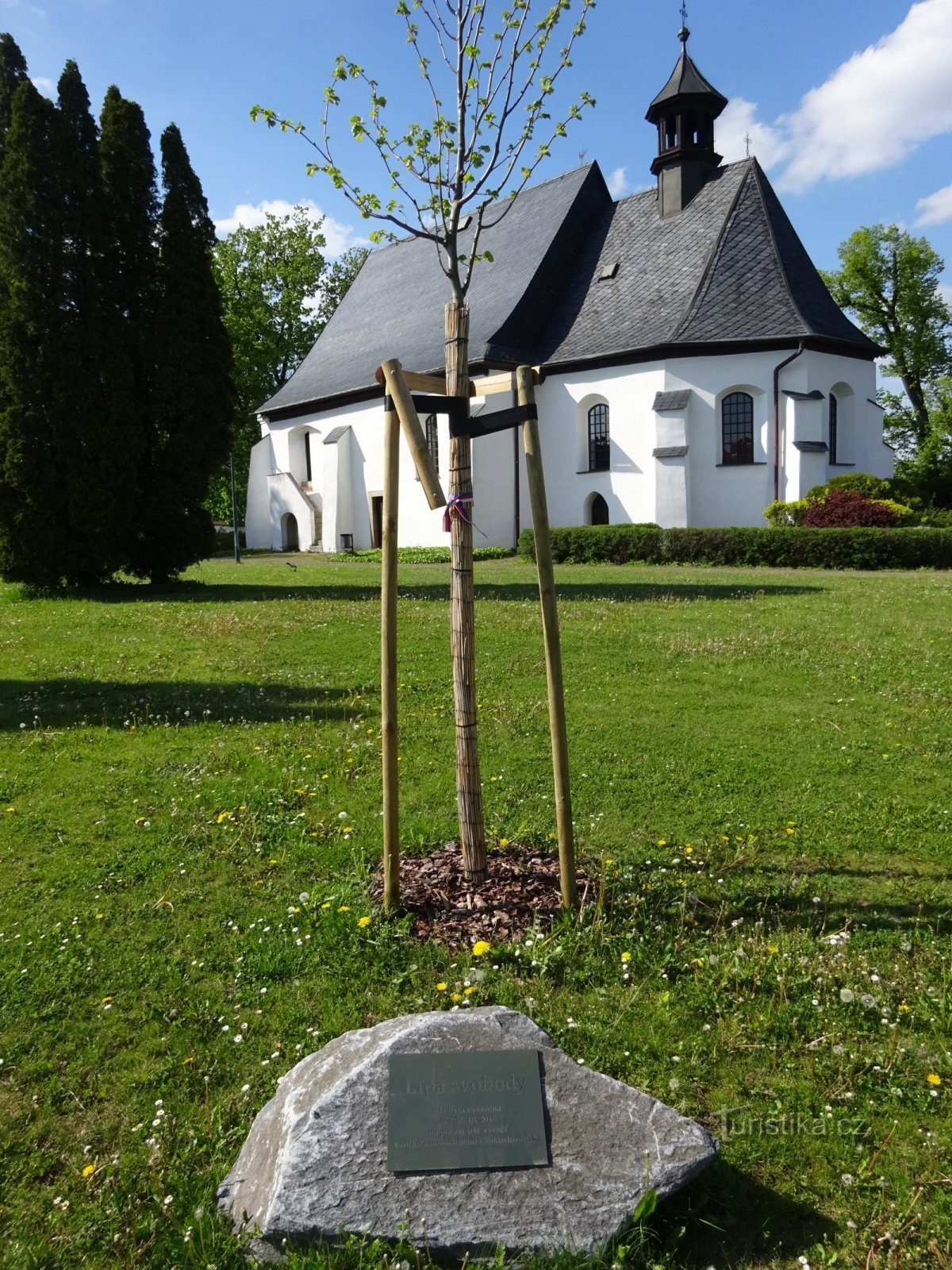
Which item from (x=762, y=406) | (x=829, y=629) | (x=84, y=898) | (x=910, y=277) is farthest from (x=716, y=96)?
(x=84, y=898)

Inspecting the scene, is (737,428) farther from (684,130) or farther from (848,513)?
(684,130)

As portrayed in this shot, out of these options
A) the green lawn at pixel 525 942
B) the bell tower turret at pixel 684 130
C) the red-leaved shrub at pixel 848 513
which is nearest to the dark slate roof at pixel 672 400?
the red-leaved shrub at pixel 848 513

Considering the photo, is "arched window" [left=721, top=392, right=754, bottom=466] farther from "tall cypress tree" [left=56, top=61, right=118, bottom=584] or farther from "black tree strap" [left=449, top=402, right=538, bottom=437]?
"black tree strap" [left=449, top=402, right=538, bottom=437]

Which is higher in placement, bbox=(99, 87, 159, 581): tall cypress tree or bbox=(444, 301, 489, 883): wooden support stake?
bbox=(99, 87, 159, 581): tall cypress tree

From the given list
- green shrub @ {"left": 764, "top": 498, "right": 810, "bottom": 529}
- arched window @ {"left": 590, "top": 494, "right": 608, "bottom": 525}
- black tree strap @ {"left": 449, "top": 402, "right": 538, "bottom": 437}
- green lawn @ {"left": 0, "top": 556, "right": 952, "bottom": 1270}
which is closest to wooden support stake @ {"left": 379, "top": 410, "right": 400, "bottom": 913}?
black tree strap @ {"left": 449, "top": 402, "right": 538, "bottom": 437}

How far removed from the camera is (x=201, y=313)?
1658cm

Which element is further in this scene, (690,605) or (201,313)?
(201,313)

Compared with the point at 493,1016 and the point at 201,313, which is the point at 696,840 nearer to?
the point at 493,1016

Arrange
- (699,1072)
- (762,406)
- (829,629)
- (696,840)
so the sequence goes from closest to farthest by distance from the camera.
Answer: (699,1072), (696,840), (829,629), (762,406)

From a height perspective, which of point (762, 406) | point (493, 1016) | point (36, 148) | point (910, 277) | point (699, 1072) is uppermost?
point (910, 277)

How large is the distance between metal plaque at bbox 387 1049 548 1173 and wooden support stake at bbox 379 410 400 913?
1312 mm

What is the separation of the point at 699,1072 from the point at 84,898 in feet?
9.41

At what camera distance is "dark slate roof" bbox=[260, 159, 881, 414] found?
81.0 feet

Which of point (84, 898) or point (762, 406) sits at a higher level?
point (762, 406)
